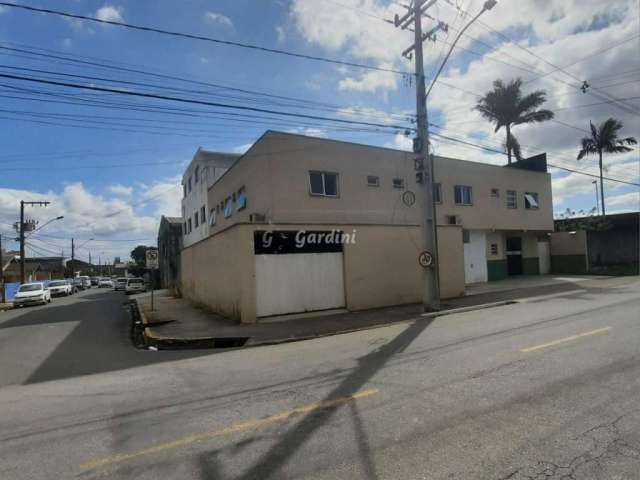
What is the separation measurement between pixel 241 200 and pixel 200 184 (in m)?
12.1

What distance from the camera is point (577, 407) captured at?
4457 millimetres

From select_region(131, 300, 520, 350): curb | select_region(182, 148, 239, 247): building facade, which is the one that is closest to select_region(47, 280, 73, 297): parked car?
select_region(182, 148, 239, 247): building facade

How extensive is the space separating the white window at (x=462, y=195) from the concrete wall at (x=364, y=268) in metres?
6.41

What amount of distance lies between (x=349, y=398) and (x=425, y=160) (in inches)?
411

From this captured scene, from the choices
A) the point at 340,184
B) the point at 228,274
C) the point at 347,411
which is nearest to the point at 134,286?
the point at 340,184

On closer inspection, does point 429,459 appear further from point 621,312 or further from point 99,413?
point 621,312

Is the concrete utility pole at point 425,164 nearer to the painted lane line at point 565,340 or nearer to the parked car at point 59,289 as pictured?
the painted lane line at point 565,340

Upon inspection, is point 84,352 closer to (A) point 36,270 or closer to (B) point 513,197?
(B) point 513,197

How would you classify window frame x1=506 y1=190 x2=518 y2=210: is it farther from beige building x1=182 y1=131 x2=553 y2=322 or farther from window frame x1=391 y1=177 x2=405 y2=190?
window frame x1=391 y1=177 x2=405 y2=190

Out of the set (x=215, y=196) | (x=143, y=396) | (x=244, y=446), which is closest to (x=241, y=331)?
(x=143, y=396)

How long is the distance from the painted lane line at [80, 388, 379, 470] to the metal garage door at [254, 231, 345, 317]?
8098 millimetres

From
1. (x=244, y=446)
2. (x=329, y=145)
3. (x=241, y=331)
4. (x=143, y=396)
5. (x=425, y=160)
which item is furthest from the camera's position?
(x=329, y=145)

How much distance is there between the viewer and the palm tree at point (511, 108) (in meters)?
32.1

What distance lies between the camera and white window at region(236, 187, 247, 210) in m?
19.2
